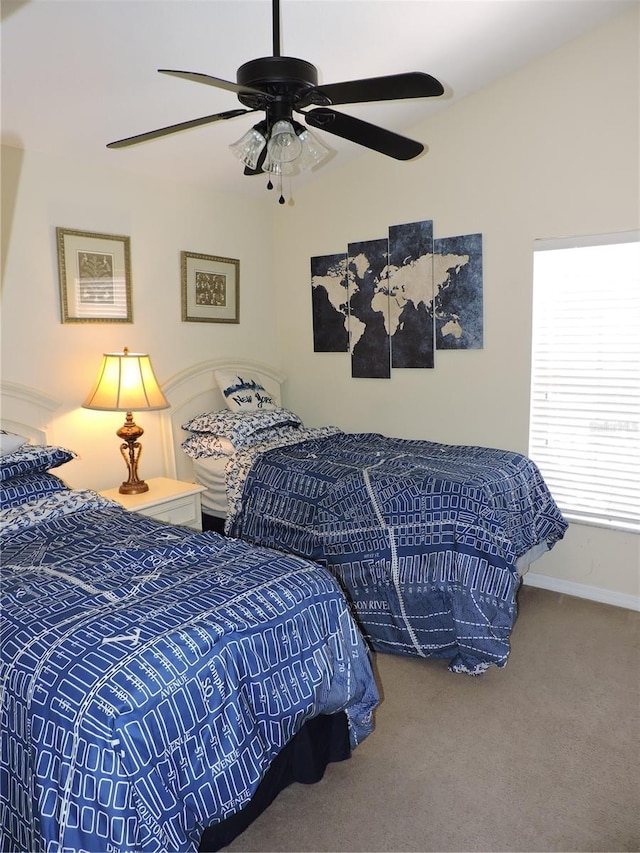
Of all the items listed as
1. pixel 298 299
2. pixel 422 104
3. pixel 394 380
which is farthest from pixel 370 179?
pixel 394 380

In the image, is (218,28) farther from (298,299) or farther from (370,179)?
(298,299)

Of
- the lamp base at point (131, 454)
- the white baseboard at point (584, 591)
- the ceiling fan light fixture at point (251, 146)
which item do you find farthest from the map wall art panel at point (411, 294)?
the ceiling fan light fixture at point (251, 146)

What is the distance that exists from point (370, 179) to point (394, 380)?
131cm

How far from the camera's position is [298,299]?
4438mm

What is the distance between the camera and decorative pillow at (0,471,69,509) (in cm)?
240

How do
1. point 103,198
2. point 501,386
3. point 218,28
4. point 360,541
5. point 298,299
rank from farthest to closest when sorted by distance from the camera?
point 298,299, point 501,386, point 103,198, point 360,541, point 218,28

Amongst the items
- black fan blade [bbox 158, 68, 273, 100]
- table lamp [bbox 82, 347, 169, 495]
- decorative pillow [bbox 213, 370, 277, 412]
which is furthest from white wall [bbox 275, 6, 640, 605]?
black fan blade [bbox 158, 68, 273, 100]

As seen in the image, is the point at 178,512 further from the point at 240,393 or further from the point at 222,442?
the point at 240,393

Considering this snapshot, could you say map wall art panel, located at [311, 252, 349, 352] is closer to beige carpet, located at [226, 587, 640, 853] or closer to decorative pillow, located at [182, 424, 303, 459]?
decorative pillow, located at [182, 424, 303, 459]

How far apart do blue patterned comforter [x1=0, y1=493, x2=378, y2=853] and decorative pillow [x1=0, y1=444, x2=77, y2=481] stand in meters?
0.56

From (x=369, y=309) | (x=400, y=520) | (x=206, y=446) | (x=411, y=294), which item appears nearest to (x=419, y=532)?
(x=400, y=520)

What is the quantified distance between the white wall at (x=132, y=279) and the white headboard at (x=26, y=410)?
0.05m

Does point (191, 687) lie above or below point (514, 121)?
below

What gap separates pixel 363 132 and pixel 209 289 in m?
2.18
